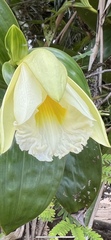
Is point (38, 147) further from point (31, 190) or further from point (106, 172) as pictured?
point (106, 172)

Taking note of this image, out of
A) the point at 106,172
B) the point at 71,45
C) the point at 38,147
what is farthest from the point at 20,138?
the point at 71,45

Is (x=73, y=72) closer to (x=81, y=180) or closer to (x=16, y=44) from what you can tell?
(x=16, y=44)

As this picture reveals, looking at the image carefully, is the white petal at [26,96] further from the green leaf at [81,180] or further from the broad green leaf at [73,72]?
the green leaf at [81,180]

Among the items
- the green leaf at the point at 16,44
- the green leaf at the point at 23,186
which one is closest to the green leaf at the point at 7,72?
the green leaf at the point at 16,44

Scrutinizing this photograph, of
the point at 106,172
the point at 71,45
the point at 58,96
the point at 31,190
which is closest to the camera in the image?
the point at 58,96

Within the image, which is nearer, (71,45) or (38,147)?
(38,147)

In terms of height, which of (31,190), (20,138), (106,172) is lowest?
(106,172)

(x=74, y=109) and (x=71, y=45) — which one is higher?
(x=74, y=109)

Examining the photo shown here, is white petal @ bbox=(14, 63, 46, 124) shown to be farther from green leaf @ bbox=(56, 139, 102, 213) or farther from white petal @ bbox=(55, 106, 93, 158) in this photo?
green leaf @ bbox=(56, 139, 102, 213)
